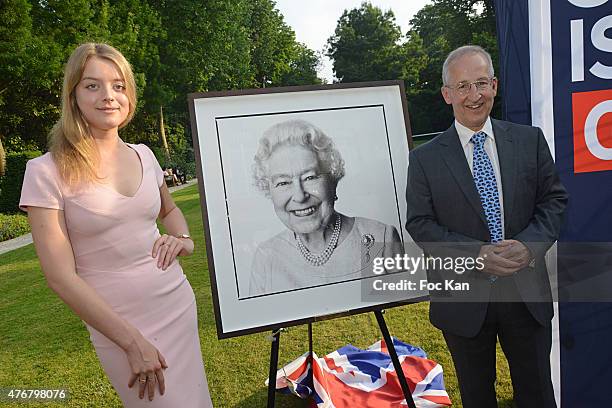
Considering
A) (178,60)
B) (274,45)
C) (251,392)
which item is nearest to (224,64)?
(178,60)

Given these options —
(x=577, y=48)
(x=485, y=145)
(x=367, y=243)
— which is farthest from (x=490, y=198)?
(x=577, y=48)

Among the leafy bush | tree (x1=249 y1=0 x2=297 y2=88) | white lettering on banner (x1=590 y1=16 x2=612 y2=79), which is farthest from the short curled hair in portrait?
tree (x1=249 y1=0 x2=297 y2=88)

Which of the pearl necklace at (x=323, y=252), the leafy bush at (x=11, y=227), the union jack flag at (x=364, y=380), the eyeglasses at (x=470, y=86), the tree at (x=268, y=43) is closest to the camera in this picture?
the eyeglasses at (x=470, y=86)

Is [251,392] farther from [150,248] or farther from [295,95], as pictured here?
[295,95]

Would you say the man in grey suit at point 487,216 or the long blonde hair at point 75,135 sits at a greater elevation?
the long blonde hair at point 75,135

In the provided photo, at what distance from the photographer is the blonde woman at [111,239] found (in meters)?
1.46

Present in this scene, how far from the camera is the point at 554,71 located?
2.31 m

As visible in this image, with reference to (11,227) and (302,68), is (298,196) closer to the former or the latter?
(11,227)

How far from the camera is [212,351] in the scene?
404 centimetres

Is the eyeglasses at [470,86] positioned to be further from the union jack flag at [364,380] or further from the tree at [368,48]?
the tree at [368,48]

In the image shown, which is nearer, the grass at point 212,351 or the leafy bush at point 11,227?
the grass at point 212,351

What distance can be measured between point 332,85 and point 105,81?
1095mm

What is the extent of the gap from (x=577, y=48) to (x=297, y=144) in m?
1.50

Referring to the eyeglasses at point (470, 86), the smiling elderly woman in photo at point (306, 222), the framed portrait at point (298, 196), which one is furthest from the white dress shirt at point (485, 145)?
the smiling elderly woman in photo at point (306, 222)
